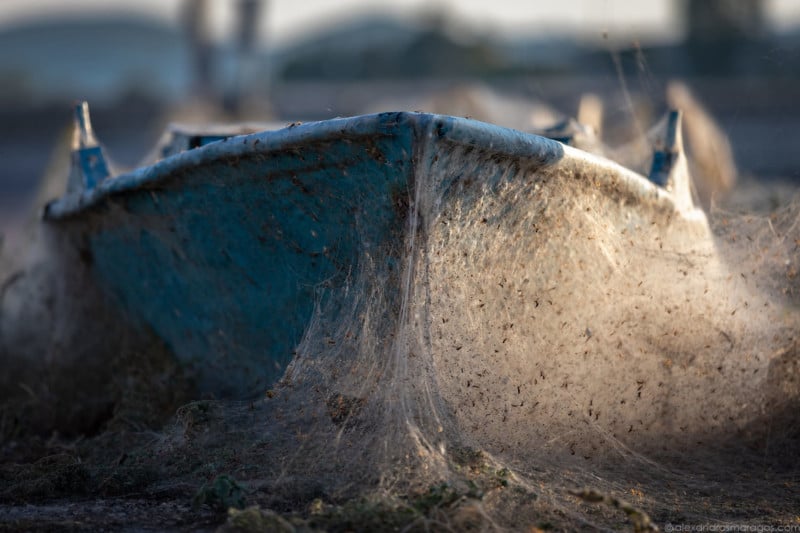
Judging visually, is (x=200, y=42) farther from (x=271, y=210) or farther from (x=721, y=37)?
(x=271, y=210)

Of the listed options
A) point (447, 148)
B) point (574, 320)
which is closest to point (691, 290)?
point (574, 320)

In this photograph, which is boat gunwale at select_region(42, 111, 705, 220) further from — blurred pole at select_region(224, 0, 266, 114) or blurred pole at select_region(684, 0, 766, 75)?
blurred pole at select_region(684, 0, 766, 75)

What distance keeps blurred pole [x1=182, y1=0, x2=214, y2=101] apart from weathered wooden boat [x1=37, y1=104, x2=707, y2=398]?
31389mm

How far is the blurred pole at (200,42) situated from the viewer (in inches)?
1441

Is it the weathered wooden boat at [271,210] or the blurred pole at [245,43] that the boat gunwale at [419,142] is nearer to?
the weathered wooden boat at [271,210]

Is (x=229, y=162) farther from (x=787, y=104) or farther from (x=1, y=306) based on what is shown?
(x=787, y=104)

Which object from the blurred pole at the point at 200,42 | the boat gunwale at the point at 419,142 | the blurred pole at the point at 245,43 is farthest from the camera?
the blurred pole at the point at 200,42

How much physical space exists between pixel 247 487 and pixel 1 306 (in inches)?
138

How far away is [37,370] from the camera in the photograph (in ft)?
19.5

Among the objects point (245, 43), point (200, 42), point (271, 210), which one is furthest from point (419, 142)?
point (200, 42)

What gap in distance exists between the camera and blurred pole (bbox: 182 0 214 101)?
3659cm

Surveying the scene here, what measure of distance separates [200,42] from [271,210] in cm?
3424

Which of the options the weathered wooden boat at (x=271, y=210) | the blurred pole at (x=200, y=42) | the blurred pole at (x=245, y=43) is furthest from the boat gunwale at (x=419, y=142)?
the blurred pole at (x=200, y=42)

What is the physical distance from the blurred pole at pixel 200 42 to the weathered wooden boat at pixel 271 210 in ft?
103
